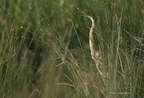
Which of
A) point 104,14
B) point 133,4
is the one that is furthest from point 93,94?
point 133,4

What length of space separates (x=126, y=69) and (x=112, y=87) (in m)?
0.18

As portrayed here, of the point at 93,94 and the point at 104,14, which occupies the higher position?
the point at 104,14

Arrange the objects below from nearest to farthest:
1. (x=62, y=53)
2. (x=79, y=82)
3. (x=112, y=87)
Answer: (x=112, y=87), (x=79, y=82), (x=62, y=53)

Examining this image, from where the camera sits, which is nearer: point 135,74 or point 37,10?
point 135,74

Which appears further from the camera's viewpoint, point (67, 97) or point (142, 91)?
point (67, 97)

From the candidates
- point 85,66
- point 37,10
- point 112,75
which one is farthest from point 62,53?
point 37,10

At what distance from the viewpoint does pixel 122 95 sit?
2.17 metres

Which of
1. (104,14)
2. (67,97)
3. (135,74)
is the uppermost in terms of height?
(104,14)

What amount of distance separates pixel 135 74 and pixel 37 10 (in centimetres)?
230

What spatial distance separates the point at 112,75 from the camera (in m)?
2.07

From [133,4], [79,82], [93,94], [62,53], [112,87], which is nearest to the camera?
[112,87]

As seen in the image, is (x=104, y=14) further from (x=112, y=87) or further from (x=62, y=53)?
(x=112, y=87)

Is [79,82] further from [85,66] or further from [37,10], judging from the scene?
[37,10]

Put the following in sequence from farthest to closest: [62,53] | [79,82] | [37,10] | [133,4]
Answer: [37,10] → [133,4] → [62,53] → [79,82]
